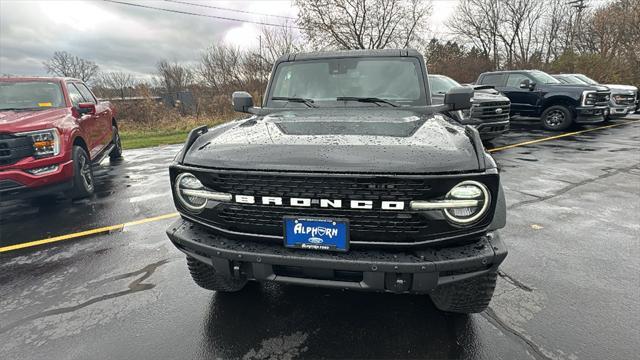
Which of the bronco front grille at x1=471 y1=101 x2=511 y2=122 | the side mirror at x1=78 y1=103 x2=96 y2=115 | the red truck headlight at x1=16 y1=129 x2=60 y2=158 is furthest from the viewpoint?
the bronco front grille at x1=471 y1=101 x2=511 y2=122

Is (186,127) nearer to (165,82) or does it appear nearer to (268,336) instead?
(268,336)

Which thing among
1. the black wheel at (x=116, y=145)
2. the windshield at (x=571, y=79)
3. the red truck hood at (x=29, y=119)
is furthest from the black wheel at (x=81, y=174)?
the windshield at (x=571, y=79)

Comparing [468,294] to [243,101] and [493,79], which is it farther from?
[493,79]

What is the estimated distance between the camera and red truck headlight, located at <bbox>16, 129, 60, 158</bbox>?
165 inches

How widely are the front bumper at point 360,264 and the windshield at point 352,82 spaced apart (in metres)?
1.61

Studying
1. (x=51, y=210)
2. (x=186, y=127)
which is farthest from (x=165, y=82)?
(x=51, y=210)

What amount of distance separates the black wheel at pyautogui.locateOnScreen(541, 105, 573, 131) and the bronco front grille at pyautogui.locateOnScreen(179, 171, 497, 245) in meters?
11.5

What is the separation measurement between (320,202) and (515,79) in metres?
12.3

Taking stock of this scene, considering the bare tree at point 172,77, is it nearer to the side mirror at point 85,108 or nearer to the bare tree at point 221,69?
the bare tree at point 221,69

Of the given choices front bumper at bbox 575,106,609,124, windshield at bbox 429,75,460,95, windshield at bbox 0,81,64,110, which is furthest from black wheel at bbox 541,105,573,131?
windshield at bbox 0,81,64,110

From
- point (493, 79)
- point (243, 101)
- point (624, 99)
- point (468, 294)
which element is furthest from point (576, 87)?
point (468, 294)

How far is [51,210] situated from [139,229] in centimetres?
187

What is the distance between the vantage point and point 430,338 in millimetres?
2070

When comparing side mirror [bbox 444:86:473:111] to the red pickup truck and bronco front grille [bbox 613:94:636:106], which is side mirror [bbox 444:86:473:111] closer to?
the red pickup truck
